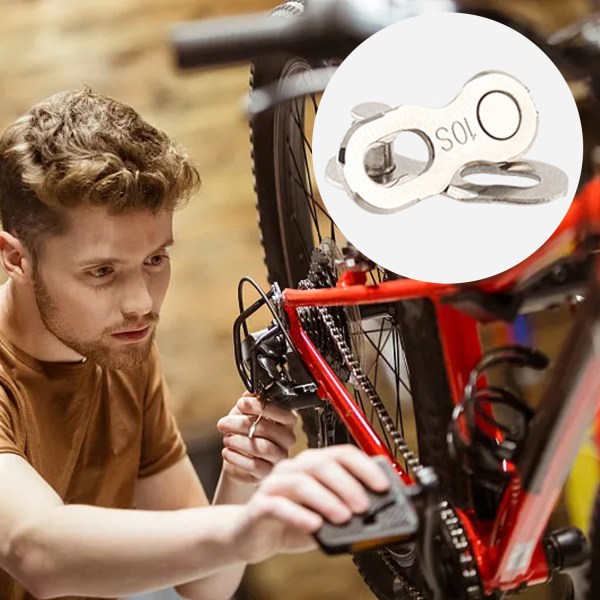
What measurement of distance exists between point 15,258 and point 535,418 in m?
0.55

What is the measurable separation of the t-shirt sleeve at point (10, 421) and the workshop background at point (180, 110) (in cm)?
56

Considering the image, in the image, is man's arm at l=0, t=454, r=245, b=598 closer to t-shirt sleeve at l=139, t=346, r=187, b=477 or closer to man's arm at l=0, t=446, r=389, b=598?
man's arm at l=0, t=446, r=389, b=598

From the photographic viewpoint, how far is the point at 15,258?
0.98 m

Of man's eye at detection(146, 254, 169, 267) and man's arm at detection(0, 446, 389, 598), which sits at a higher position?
man's eye at detection(146, 254, 169, 267)

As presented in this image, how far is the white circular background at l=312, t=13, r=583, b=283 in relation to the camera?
0.66m

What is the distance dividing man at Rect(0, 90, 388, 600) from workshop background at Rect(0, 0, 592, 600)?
0.45 meters

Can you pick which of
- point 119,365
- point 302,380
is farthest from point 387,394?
point 119,365

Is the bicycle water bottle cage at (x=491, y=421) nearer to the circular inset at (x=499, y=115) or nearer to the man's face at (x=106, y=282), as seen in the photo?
the circular inset at (x=499, y=115)

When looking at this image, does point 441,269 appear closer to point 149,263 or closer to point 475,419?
point 475,419

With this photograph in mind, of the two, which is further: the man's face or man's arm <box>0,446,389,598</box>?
the man's face

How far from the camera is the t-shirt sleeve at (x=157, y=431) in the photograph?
3.84ft

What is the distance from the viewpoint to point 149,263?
946mm

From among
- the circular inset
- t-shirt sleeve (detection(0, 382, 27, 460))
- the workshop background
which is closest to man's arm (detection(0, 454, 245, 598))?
t-shirt sleeve (detection(0, 382, 27, 460))

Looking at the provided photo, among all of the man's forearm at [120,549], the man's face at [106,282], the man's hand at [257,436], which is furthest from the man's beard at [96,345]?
the man's forearm at [120,549]
